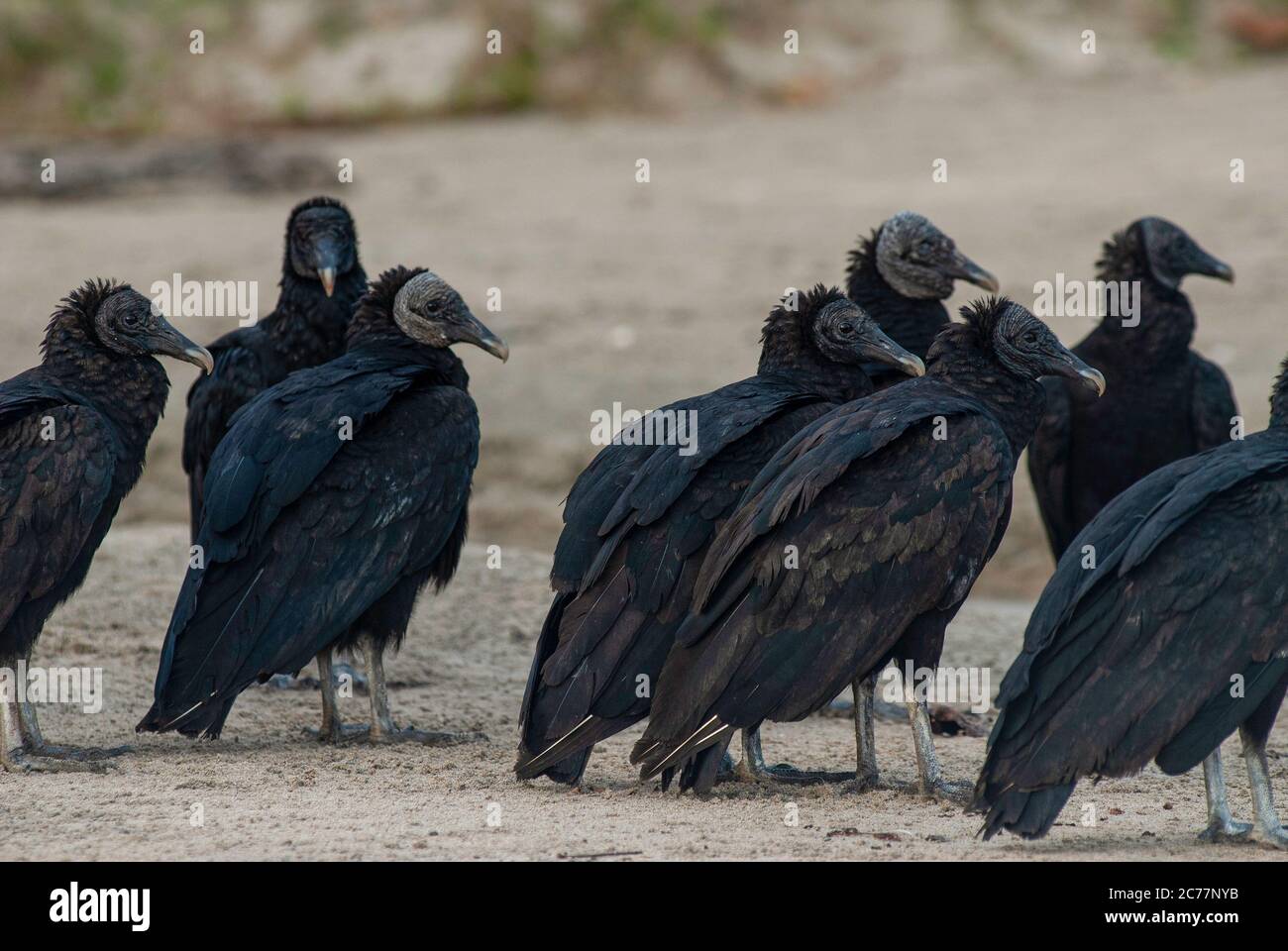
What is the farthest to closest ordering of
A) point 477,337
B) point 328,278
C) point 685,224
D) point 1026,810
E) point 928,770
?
1. point 685,224
2. point 328,278
3. point 477,337
4. point 928,770
5. point 1026,810

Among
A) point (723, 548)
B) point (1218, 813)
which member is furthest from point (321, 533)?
point (1218, 813)

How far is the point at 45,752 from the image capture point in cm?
546

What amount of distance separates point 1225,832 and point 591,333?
265 inches

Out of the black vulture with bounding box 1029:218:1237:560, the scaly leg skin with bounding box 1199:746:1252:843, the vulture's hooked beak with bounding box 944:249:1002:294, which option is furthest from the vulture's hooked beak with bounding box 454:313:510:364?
the scaly leg skin with bounding box 1199:746:1252:843

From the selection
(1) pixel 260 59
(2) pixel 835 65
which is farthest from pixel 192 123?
(2) pixel 835 65

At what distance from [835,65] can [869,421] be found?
12.1 m

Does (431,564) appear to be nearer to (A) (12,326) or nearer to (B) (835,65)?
(A) (12,326)

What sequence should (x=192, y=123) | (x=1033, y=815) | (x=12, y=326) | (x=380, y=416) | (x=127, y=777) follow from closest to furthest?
(x=1033, y=815) → (x=127, y=777) → (x=380, y=416) → (x=12, y=326) → (x=192, y=123)

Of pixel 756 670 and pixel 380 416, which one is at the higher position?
pixel 380 416

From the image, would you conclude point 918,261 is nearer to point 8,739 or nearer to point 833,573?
point 833,573

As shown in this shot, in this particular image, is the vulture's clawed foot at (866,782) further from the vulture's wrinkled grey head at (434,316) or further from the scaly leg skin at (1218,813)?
the vulture's wrinkled grey head at (434,316)

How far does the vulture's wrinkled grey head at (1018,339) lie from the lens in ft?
17.5

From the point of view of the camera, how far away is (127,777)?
5223mm

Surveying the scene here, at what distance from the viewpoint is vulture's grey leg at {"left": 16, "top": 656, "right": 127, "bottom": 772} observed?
5.34 metres
